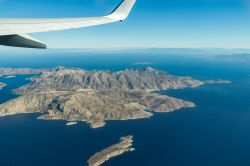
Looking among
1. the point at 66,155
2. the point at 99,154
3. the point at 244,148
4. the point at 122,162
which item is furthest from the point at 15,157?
the point at 244,148

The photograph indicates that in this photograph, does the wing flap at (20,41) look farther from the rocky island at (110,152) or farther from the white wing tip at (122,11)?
the rocky island at (110,152)

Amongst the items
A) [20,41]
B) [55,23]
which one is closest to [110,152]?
[55,23]

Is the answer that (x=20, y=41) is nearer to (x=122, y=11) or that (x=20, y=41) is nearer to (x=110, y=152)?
(x=122, y=11)

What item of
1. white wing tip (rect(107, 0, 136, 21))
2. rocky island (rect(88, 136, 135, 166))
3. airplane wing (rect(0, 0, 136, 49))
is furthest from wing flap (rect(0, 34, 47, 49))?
rocky island (rect(88, 136, 135, 166))

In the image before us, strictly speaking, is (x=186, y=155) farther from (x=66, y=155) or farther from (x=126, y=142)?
(x=66, y=155)

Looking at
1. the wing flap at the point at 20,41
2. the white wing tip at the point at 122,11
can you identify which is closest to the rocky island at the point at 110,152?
the white wing tip at the point at 122,11

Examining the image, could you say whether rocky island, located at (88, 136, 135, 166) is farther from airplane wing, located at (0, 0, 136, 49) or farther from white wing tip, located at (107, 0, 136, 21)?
airplane wing, located at (0, 0, 136, 49)
